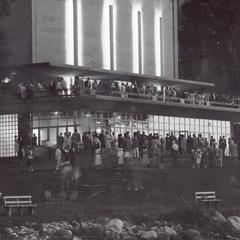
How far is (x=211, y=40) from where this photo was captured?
8138cm

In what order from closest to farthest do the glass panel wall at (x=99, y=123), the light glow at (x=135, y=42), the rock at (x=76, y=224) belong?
the rock at (x=76, y=224) → the glass panel wall at (x=99, y=123) → the light glow at (x=135, y=42)

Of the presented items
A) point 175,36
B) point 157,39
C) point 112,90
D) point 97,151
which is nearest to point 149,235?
point 97,151

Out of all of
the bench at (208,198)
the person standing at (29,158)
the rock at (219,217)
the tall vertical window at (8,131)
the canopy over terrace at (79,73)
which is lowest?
the rock at (219,217)

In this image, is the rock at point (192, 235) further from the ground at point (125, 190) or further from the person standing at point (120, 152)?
the person standing at point (120, 152)

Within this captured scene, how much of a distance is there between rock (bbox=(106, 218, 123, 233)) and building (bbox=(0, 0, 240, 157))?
2356 cm

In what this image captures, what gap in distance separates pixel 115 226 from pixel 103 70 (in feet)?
103

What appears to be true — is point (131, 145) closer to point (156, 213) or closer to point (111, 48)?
point (156, 213)

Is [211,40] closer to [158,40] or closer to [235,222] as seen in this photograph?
[158,40]

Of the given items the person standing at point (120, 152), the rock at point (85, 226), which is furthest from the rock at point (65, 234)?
the person standing at point (120, 152)

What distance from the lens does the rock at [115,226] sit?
112 feet

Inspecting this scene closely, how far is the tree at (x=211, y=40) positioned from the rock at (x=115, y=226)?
45.4 meters

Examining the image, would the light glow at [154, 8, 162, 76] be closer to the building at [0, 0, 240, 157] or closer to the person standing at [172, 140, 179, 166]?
the building at [0, 0, 240, 157]

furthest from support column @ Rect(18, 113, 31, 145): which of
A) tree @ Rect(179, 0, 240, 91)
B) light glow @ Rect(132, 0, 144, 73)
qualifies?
tree @ Rect(179, 0, 240, 91)

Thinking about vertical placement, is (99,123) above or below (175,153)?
above
